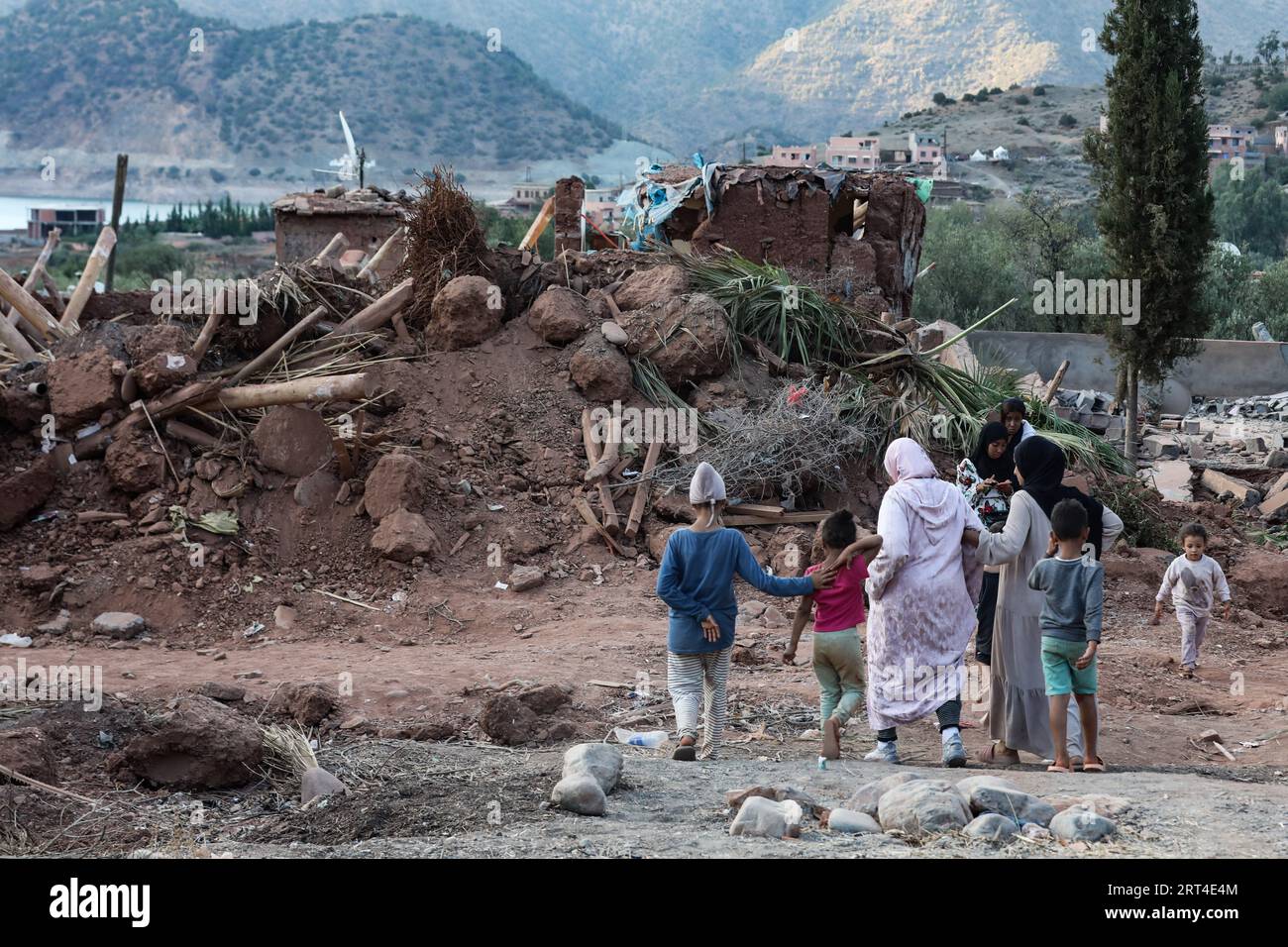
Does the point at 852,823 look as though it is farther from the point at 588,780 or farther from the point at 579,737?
the point at 579,737

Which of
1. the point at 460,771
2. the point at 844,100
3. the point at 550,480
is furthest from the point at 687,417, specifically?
the point at 844,100

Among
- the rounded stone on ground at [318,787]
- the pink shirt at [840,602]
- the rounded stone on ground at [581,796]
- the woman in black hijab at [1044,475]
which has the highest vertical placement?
the woman in black hijab at [1044,475]

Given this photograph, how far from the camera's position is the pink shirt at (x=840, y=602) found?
243 inches

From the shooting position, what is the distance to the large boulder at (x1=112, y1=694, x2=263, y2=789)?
230 inches

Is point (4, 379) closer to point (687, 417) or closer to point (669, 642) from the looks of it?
point (687, 417)

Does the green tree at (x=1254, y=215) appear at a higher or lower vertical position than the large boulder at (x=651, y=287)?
higher

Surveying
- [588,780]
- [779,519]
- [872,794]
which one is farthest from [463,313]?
[872,794]

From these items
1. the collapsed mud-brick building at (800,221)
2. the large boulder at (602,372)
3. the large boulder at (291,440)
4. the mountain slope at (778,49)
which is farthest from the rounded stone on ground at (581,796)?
the mountain slope at (778,49)

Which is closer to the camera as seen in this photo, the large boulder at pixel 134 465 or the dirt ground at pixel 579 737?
the dirt ground at pixel 579 737

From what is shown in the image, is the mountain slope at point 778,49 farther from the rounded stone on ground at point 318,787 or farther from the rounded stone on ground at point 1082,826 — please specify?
the rounded stone on ground at point 1082,826

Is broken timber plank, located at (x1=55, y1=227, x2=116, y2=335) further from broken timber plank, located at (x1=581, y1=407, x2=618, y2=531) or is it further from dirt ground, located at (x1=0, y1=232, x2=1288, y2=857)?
broken timber plank, located at (x1=581, y1=407, x2=618, y2=531)

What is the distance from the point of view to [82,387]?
1070cm

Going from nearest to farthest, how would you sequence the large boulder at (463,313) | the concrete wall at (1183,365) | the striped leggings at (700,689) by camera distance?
the striped leggings at (700,689), the large boulder at (463,313), the concrete wall at (1183,365)

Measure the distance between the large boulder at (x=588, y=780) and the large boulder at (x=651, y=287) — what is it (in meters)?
7.20
